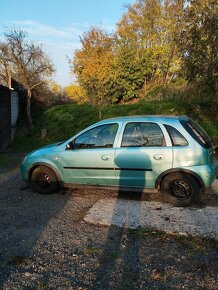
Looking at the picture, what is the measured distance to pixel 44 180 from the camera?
7.18 meters

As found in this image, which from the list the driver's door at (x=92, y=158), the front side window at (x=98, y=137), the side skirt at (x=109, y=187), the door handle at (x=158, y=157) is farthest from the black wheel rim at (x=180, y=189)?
the front side window at (x=98, y=137)

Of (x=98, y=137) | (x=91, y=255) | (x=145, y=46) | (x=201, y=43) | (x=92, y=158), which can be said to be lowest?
(x=91, y=255)

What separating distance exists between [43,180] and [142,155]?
2306 millimetres

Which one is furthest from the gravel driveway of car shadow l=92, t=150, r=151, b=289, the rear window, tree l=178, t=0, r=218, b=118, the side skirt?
Result: tree l=178, t=0, r=218, b=118

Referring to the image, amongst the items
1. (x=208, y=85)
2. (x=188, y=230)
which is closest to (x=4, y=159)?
(x=208, y=85)

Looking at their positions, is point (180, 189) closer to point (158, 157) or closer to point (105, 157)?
point (158, 157)

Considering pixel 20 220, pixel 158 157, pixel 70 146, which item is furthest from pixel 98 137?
pixel 20 220

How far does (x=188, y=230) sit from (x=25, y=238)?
2430 millimetres

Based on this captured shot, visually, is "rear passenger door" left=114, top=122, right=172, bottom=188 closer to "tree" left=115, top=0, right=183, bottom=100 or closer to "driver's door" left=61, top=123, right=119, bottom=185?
"driver's door" left=61, top=123, right=119, bottom=185

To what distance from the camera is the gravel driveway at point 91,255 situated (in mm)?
3641

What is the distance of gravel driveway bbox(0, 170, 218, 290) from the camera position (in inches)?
143

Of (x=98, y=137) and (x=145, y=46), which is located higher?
(x=145, y=46)

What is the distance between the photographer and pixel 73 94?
30.5 meters

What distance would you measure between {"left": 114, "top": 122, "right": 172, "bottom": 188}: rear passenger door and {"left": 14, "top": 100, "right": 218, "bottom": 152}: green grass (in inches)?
304
